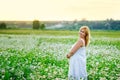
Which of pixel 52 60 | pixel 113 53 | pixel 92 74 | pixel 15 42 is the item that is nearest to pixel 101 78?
pixel 92 74

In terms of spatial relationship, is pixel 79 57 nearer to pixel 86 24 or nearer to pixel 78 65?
pixel 78 65

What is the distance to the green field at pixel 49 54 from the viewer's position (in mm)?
4980

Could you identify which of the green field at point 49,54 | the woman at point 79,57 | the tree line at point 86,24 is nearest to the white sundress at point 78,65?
the woman at point 79,57

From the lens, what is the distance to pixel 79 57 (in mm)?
4805

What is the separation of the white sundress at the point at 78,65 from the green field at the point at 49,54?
156 millimetres

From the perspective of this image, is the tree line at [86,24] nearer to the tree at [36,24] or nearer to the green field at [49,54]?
the tree at [36,24]

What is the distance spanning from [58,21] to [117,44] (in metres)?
1.21

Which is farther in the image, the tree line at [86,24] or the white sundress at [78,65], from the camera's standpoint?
the tree line at [86,24]

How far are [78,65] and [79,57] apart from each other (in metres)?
0.11

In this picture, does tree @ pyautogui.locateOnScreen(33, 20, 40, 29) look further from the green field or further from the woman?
the woman

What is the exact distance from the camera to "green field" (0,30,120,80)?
4.98 m

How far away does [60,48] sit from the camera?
7047 millimetres

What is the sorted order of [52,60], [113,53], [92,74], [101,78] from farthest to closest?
1. [113,53]
2. [52,60]
3. [92,74]
4. [101,78]
